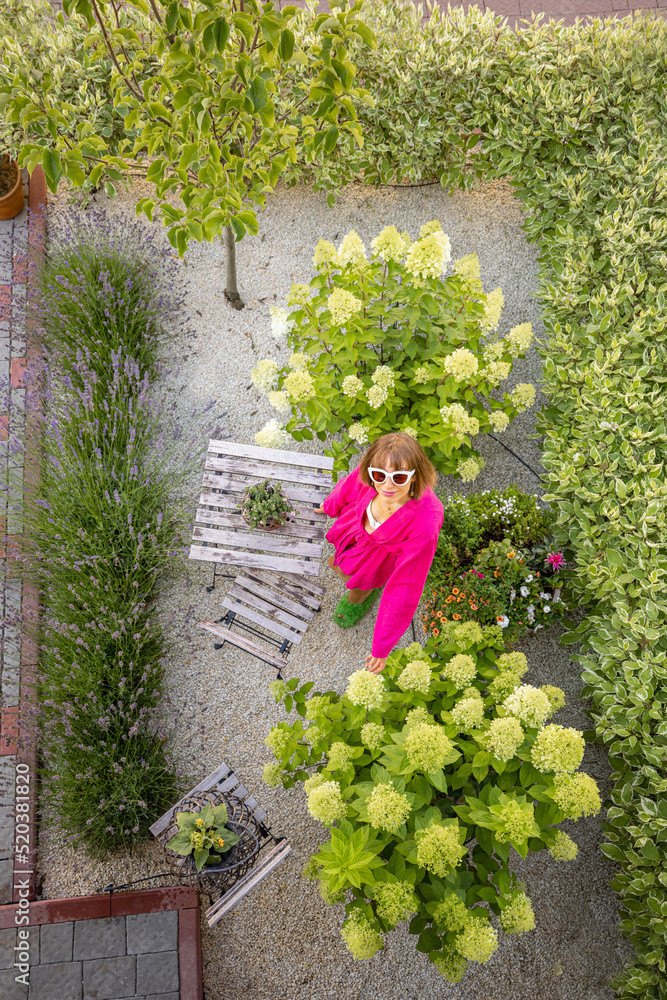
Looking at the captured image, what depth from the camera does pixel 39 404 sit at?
4.54 metres

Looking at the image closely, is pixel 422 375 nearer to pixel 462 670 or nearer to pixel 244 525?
pixel 244 525

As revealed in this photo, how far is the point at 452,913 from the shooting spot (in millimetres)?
2496

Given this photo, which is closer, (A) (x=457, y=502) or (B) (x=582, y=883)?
(B) (x=582, y=883)

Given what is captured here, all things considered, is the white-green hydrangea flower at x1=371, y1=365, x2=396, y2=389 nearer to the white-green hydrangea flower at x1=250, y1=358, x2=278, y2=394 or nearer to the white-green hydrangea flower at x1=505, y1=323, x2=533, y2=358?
the white-green hydrangea flower at x1=250, y1=358, x2=278, y2=394

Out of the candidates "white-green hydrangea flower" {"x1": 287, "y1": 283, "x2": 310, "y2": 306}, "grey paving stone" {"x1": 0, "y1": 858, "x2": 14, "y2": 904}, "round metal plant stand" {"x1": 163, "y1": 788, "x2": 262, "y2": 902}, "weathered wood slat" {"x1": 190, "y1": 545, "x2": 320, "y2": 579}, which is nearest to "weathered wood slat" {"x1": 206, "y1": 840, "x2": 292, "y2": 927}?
"round metal plant stand" {"x1": 163, "y1": 788, "x2": 262, "y2": 902}

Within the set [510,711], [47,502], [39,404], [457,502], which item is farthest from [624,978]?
[39,404]

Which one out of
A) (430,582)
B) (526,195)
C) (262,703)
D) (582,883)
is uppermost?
(526,195)

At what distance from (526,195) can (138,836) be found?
5.29 meters

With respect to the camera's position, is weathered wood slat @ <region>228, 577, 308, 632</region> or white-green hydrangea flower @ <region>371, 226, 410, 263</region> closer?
white-green hydrangea flower @ <region>371, 226, 410, 263</region>

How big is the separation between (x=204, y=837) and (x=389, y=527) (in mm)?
2010

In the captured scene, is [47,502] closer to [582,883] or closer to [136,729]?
[136,729]

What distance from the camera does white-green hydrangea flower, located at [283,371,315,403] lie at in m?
3.55

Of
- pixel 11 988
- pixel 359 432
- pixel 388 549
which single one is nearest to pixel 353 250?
pixel 359 432

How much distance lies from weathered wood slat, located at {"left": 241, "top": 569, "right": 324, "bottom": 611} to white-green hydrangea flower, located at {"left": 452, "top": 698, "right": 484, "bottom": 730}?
5.83 feet
